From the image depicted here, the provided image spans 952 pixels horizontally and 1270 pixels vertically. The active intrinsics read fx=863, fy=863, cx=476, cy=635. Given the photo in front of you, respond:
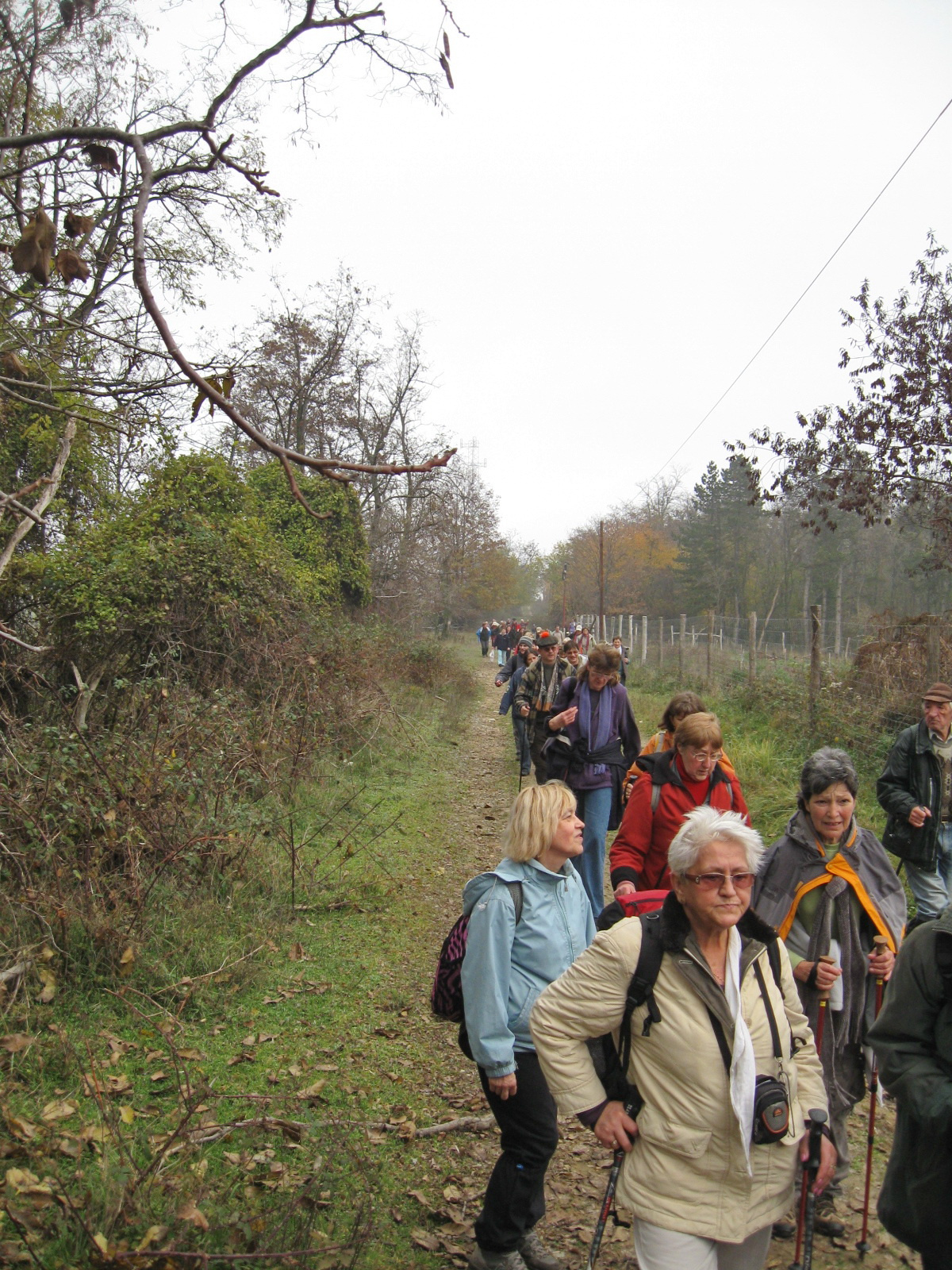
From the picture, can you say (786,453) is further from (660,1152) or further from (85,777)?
(660,1152)

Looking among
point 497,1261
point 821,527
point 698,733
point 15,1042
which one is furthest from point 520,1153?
point 821,527

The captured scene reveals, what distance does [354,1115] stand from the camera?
13.5 feet

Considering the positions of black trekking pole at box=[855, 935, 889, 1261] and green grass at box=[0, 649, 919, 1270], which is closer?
green grass at box=[0, 649, 919, 1270]

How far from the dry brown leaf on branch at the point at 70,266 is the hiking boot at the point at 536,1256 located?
3.54m

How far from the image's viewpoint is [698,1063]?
233 centimetres

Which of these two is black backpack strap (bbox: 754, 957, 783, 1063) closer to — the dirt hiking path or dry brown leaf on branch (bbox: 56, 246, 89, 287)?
the dirt hiking path

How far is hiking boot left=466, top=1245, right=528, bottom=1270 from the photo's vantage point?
3.13 m

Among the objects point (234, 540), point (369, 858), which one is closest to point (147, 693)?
point (369, 858)

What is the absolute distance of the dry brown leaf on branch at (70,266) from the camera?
210cm

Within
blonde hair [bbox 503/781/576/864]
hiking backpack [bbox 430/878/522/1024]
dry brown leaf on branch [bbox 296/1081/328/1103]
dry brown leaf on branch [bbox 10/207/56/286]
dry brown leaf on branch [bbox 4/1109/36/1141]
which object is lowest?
dry brown leaf on branch [bbox 296/1081/328/1103]

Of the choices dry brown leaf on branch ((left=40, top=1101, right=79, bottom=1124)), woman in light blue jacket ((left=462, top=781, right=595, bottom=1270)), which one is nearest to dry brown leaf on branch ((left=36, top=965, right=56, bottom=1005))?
dry brown leaf on branch ((left=40, top=1101, right=79, bottom=1124))

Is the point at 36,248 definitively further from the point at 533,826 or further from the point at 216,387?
the point at 533,826

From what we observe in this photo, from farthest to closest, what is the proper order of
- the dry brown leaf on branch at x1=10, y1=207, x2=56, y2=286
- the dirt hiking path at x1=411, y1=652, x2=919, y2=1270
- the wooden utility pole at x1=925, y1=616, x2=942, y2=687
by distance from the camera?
the wooden utility pole at x1=925, y1=616, x2=942, y2=687
the dirt hiking path at x1=411, y1=652, x2=919, y2=1270
the dry brown leaf on branch at x1=10, y1=207, x2=56, y2=286

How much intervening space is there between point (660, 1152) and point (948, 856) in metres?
4.09
